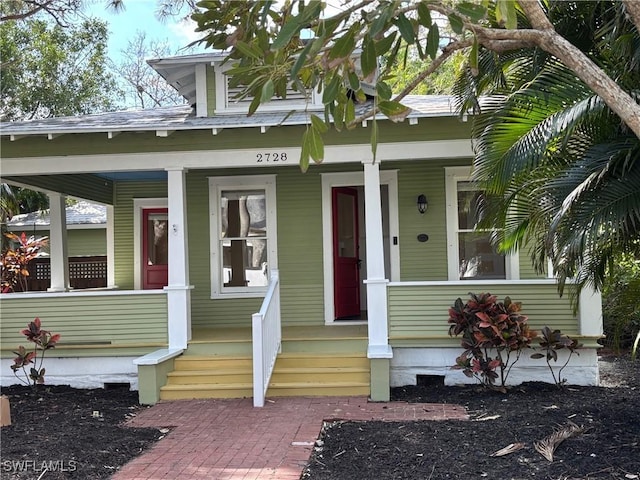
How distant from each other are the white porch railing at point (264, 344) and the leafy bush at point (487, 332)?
219 centimetres

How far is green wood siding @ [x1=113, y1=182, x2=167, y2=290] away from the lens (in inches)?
434

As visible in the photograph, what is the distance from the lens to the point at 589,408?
6574 millimetres

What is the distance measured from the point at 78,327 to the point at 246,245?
2.87 meters

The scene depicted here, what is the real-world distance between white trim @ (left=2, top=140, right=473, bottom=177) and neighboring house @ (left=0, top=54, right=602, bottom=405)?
0.06 ft

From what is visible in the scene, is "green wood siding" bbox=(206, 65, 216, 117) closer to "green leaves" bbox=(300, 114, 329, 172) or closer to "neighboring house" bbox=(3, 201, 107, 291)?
"neighboring house" bbox=(3, 201, 107, 291)

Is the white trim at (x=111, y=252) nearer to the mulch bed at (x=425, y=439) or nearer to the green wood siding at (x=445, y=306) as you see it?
the mulch bed at (x=425, y=439)

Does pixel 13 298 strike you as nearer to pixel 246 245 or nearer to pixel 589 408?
pixel 246 245

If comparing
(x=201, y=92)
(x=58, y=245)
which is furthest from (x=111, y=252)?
(x=201, y=92)

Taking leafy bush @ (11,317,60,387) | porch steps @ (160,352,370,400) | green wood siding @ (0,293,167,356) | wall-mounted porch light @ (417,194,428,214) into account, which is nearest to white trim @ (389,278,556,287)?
porch steps @ (160,352,370,400)

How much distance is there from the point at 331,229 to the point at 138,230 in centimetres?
347

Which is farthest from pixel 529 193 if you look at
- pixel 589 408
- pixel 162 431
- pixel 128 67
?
pixel 128 67

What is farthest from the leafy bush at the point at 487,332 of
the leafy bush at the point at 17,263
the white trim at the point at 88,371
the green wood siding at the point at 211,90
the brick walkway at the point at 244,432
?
the leafy bush at the point at 17,263

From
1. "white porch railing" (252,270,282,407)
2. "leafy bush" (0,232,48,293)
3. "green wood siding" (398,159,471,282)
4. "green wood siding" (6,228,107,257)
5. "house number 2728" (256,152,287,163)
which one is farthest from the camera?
"green wood siding" (6,228,107,257)

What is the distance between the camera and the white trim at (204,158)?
26.9ft
